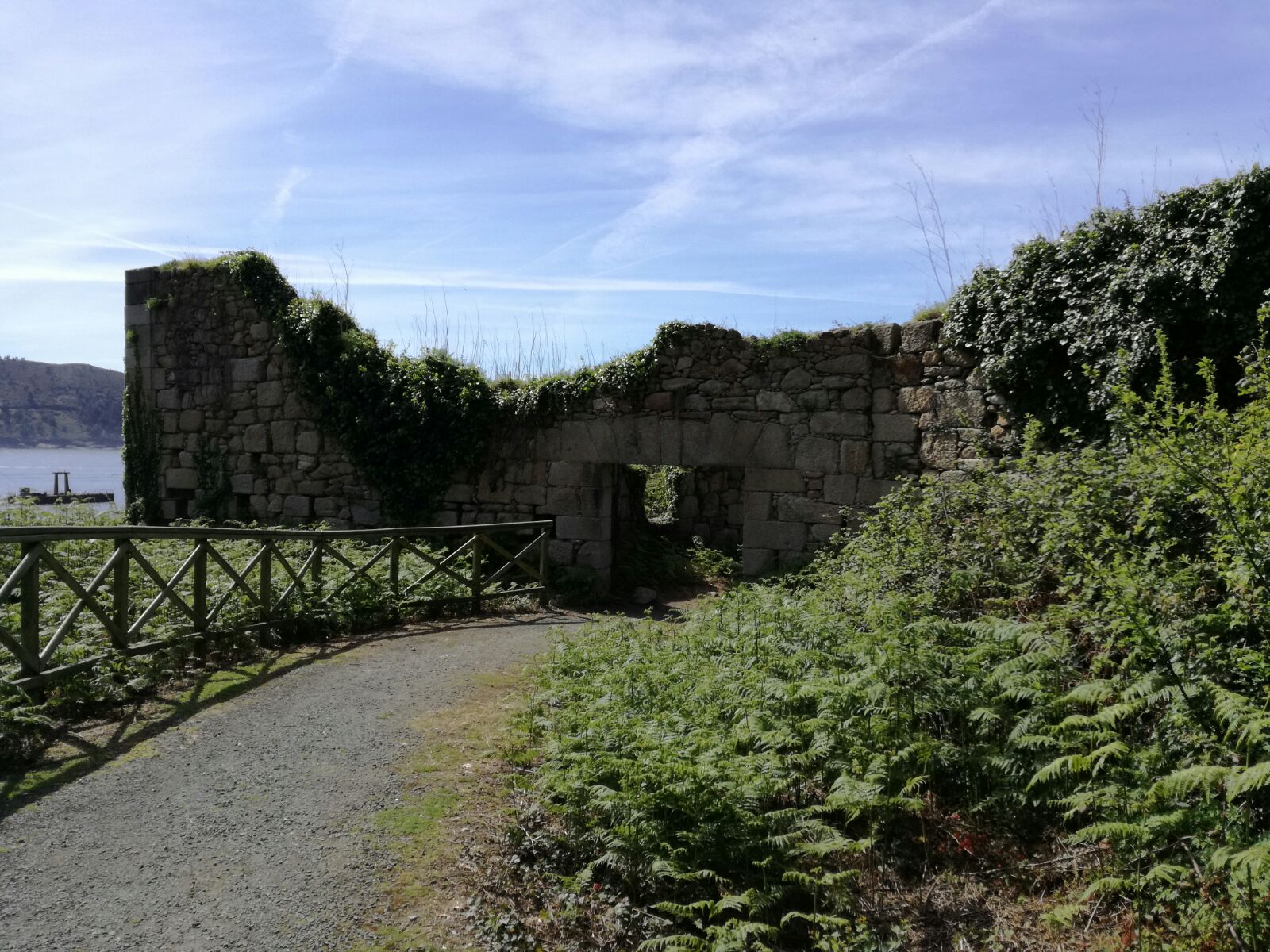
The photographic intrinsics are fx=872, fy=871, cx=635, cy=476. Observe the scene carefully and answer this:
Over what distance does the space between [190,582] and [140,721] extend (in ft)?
9.83

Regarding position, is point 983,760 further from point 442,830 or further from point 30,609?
point 30,609

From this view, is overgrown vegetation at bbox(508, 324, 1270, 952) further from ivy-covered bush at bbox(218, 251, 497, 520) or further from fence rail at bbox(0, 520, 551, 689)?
ivy-covered bush at bbox(218, 251, 497, 520)

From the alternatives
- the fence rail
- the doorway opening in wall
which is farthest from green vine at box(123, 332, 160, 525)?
the doorway opening in wall

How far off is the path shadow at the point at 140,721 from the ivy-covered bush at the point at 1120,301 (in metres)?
5.99

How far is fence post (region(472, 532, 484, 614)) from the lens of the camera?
8.90m

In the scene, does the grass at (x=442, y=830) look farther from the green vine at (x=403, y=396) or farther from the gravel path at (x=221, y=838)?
the green vine at (x=403, y=396)

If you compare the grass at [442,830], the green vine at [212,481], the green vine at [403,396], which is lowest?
the grass at [442,830]

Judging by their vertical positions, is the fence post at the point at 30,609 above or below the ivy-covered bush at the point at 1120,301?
below

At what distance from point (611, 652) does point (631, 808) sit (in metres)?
2.16

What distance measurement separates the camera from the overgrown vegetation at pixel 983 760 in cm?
305

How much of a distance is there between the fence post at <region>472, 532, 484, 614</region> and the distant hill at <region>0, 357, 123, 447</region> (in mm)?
79327

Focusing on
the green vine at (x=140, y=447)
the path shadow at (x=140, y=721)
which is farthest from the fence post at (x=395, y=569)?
the green vine at (x=140, y=447)

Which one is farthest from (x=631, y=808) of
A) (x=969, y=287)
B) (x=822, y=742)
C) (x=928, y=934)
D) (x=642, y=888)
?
(x=969, y=287)

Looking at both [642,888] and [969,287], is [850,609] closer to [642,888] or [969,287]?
[642,888]
